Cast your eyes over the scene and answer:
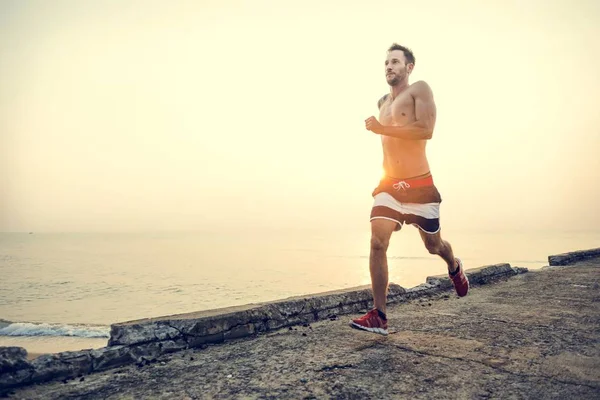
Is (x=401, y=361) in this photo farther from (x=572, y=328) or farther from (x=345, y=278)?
(x=345, y=278)

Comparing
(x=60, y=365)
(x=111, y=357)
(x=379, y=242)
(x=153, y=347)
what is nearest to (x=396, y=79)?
(x=379, y=242)

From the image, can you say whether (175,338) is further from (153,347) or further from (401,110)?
(401,110)

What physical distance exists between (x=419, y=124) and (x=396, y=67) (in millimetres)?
583

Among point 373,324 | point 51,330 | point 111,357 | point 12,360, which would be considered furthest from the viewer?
point 51,330

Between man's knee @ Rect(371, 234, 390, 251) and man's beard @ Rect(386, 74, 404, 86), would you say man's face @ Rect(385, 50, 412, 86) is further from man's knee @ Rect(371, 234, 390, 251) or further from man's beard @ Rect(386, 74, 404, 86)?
man's knee @ Rect(371, 234, 390, 251)

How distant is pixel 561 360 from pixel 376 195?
1.64 m

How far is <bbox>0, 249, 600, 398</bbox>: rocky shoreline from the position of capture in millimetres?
1923

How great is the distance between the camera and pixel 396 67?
3295 millimetres

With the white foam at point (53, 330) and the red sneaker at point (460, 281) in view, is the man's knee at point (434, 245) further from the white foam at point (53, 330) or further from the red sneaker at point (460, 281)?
the white foam at point (53, 330)

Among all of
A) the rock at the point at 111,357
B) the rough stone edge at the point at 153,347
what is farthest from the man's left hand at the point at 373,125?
the rock at the point at 111,357

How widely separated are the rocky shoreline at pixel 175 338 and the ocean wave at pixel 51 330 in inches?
672

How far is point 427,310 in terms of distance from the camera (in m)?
3.80

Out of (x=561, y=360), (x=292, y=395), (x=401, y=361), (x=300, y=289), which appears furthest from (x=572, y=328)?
(x=300, y=289)

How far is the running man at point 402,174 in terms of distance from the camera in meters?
3.05
